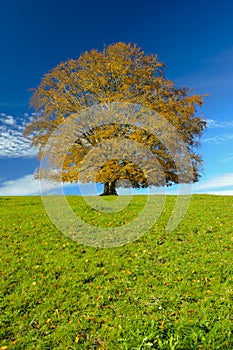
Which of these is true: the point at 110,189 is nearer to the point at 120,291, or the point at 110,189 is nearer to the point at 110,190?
the point at 110,190

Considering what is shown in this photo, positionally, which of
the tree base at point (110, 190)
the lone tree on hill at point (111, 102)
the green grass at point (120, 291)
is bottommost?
the green grass at point (120, 291)

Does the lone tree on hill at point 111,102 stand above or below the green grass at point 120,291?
above

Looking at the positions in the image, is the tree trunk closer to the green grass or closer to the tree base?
the tree base

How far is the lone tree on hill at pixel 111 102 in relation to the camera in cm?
2912

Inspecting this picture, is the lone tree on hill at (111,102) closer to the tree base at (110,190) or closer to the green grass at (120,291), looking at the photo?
the tree base at (110,190)

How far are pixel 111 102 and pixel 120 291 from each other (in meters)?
22.9

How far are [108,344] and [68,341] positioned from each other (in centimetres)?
93

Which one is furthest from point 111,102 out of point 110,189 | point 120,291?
point 120,291

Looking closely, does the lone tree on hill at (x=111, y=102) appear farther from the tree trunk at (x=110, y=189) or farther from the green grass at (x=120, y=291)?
the green grass at (x=120, y=291)

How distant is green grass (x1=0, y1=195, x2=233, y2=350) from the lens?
739 cm

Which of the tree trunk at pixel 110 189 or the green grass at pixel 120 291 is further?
the tree trunk at pixel 110 189

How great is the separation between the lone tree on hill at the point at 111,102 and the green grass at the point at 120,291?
1490 centimetres

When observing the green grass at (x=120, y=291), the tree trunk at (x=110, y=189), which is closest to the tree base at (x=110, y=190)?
the tree trunk at (x=110, y=189)

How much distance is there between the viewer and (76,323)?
26.3 ft
